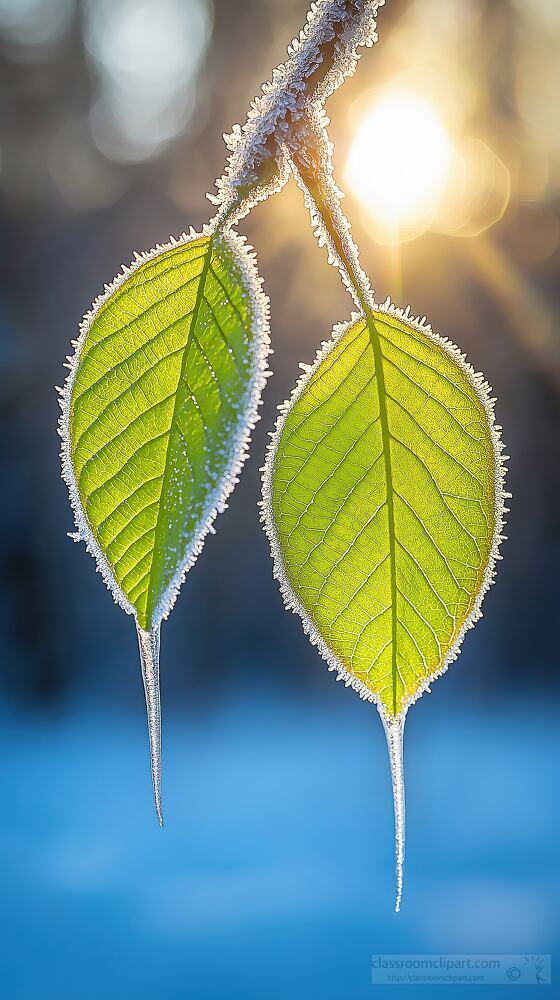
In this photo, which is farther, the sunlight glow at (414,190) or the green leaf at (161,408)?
the sunlight glow at (414,190)

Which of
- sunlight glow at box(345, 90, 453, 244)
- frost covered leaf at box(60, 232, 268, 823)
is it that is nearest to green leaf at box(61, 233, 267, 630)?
frost covered leaf at box(60, 232, 268, 823)

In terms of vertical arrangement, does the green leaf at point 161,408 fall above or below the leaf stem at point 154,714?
above

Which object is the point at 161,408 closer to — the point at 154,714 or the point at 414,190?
the point at 154,714

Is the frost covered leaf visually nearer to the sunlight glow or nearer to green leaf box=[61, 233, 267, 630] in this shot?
green leaf box=[61, 233, 267, 630]

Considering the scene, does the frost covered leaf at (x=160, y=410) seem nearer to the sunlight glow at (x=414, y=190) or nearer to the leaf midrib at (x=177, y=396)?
the leaf midrib at (x=177, y=396)

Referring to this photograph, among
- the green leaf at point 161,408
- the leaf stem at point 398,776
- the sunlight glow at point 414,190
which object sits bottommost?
the leaf stem at point 398,776

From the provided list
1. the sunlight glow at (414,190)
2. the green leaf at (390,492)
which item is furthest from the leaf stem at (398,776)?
the sunlight glow at (414,190)
